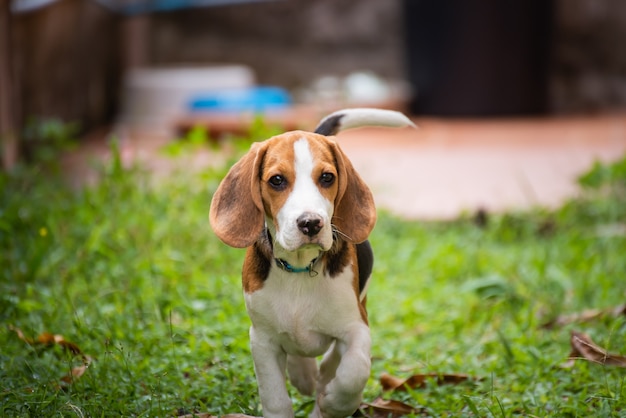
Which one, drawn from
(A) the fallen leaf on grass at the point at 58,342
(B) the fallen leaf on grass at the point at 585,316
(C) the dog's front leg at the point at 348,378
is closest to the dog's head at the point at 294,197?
(C) the dog's front leg at the point at 348,378

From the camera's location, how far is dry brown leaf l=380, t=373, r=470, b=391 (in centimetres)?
312

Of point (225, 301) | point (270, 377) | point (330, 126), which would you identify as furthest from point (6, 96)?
point (270, 377)

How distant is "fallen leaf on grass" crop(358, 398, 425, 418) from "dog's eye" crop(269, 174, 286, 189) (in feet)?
2.71

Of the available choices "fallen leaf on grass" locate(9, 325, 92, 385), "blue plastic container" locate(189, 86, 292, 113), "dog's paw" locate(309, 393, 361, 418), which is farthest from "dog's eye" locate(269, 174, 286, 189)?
"blue plastic container" locate(189, 86, 292, 113)

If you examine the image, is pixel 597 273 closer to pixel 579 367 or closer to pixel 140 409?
pixel 579 367

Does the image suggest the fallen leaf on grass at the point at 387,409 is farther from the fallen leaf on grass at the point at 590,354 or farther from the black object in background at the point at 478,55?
the black object in background at the point at 478,55

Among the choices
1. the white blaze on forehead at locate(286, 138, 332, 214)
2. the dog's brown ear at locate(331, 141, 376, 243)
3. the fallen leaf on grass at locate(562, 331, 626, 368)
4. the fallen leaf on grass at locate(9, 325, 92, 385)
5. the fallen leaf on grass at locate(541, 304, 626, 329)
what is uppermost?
the white blaze on forehead at locate(286, 138, 332, 214)

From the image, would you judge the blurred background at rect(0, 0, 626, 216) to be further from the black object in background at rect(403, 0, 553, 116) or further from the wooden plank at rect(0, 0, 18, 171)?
the wooden plank at rect(0, 0, 18, 171)

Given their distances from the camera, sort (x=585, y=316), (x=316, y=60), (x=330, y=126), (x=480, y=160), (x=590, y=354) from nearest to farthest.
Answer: (x=330, y=126) → (x=590, y=354) → (x=585, y=316) → (x=480, y=160) → (x=316, y=60)

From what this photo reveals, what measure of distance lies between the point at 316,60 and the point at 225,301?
26.7 feet

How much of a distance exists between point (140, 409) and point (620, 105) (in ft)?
31.5

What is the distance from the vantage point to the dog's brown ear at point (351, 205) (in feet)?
8.48

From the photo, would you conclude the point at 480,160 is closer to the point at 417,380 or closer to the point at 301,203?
the point at 417,380

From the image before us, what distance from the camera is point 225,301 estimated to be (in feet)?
13.4
